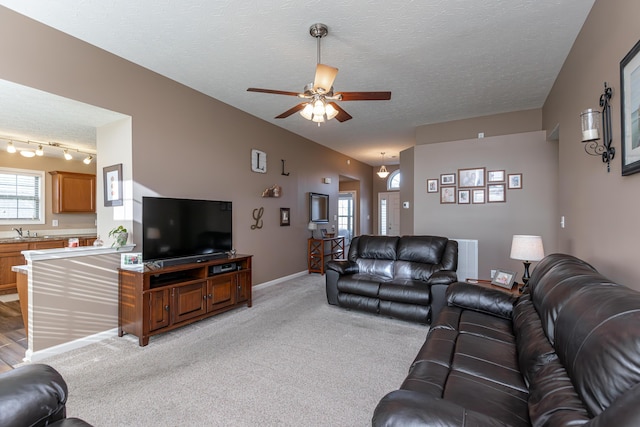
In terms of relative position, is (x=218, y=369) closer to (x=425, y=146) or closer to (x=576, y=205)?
(x=576, y=205)

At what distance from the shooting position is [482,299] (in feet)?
8.20

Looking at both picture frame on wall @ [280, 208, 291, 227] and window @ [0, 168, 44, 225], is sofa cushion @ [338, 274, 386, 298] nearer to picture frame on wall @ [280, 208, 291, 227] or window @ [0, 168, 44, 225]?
picture frame on wall @ [280, 208, 291, 227]

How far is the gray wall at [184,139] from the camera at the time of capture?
269 cm

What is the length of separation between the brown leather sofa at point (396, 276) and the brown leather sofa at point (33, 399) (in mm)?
3103

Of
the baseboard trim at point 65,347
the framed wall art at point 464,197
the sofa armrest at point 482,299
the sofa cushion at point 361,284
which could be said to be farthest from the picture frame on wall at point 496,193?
the baseboard trim at point 65,347

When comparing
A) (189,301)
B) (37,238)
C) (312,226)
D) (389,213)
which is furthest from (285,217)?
(389,213)

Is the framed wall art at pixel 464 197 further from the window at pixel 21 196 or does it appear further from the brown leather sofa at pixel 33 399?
the window at pixel 21 196

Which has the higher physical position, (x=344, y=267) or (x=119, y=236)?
(x=119, y=236)

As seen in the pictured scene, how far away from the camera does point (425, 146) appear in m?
5.57

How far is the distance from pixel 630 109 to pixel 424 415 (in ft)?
6.77

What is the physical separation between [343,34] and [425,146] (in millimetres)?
3279

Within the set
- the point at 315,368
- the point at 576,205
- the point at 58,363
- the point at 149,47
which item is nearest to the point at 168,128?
the point at 149,47

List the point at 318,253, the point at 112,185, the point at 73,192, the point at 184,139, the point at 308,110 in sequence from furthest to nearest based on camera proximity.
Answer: the point at 318,253 → the point at 73,192 → the point at 184,139 → the point at 112,185 → the point at 308,110

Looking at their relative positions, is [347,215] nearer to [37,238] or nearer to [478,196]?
[478,196]
